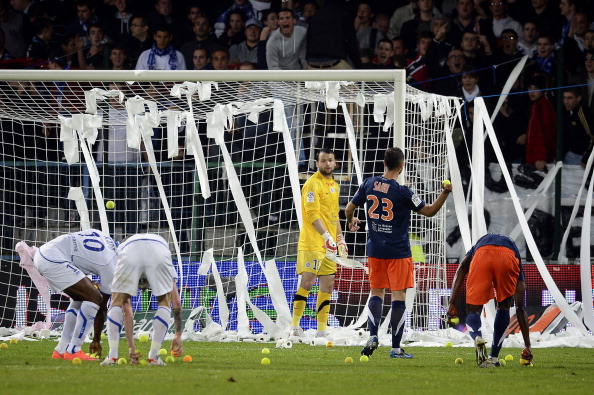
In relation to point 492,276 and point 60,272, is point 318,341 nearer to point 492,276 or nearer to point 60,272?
point 492,276

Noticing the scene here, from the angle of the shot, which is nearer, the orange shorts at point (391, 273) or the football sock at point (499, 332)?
the football sock at point (499, 332)

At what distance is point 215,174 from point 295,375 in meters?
7.54

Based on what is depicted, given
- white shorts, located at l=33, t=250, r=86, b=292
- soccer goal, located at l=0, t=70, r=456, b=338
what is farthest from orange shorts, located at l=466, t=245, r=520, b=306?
white shorts, located at l=33, t=250, r=86, b=292

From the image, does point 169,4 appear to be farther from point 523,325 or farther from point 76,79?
point 523,325

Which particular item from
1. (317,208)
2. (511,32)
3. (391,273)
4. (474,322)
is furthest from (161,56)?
(474,322)

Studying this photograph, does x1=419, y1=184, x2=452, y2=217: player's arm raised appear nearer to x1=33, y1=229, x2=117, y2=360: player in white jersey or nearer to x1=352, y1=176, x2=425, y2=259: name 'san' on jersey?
x1=352, y1=176, x2=425, y2=259: name 'san' on jersey

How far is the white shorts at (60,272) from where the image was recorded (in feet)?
31.6

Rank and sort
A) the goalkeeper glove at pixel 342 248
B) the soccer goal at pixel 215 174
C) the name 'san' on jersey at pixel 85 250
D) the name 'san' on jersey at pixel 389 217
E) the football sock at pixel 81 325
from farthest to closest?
1. the soccer goal at pixel 215 174
2. the goalkeeper glove at pixel 342 248
3. the name 'san' on jersey at pixel 389 217
4. the name 'san' on jersey at pixel 85 250
5. the football sock at pixel 81 325

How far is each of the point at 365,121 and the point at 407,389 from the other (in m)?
8.50

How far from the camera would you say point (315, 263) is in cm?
1192

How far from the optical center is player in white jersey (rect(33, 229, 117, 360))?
9.48 meters

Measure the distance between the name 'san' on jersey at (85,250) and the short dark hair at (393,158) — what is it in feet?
9.87

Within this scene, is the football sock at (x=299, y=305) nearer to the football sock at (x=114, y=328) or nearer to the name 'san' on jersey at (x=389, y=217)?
the name 'san' on jersey at (x=389, y=217)

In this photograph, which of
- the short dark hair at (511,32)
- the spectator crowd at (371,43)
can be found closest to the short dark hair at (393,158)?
the spectator crowd at (371,43)
